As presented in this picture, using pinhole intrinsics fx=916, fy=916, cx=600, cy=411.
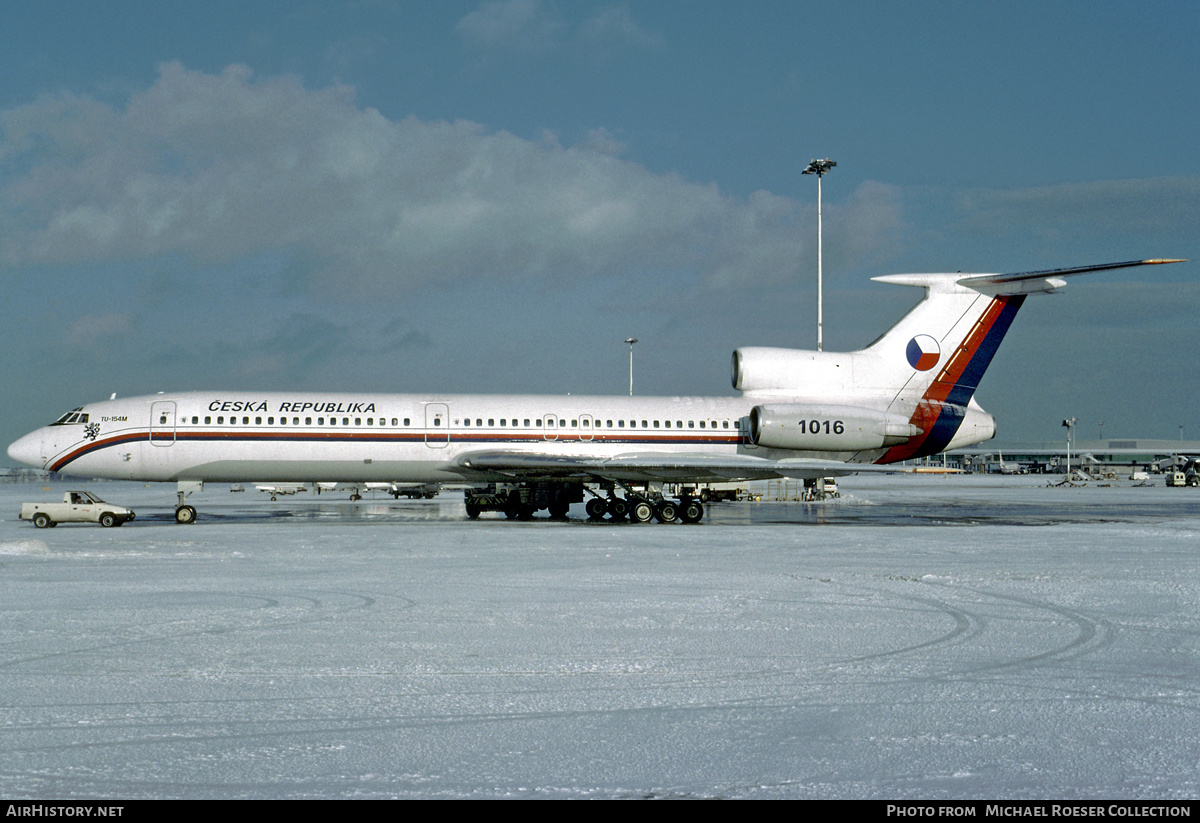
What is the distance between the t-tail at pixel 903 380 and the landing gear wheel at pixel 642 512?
11.9 ft

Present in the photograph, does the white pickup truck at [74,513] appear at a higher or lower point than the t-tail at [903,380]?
lower

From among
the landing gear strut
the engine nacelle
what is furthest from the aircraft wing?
the landing gear strut

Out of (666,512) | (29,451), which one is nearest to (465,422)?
(666,512)

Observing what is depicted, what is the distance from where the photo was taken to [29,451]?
79.3 feet

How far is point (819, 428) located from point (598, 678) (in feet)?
65.4

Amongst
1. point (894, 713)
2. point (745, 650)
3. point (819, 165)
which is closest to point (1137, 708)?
point (894, 713)

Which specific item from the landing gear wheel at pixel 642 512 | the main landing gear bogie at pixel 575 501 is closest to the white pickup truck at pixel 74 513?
the main landing gear bogie at pixel 575 501

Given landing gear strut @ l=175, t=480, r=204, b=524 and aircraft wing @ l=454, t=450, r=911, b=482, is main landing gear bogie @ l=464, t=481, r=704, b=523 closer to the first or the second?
aircraft wing @ l=454, t=450, r=911, b=482

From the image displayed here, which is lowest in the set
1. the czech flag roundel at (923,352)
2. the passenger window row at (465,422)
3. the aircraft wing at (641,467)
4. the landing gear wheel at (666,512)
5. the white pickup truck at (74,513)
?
the landing gear wheel at (666,512)

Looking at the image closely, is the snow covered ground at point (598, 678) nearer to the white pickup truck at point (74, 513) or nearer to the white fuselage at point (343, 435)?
the white pickup truck at point (74, 513)

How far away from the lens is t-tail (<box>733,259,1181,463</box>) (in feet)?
84.7

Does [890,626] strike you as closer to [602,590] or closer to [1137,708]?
[1137,708]

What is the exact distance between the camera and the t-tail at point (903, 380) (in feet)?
84.7

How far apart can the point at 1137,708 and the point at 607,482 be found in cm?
2086
